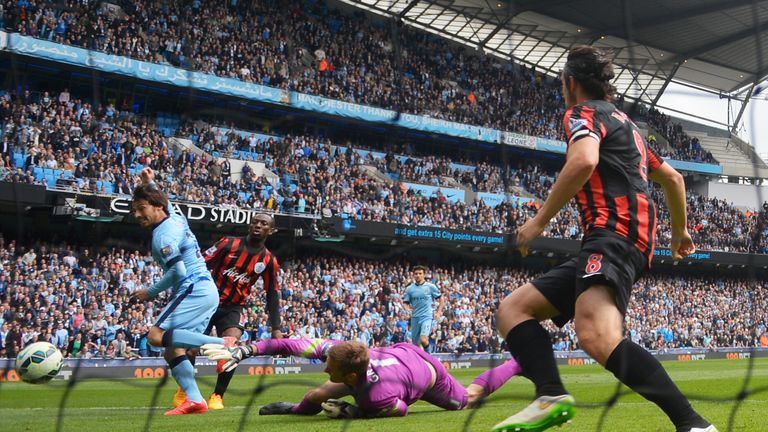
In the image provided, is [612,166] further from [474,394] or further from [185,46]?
[185,46]

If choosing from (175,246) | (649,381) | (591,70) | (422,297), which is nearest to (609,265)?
(649,381)

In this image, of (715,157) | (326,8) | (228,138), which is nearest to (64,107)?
(228,138)

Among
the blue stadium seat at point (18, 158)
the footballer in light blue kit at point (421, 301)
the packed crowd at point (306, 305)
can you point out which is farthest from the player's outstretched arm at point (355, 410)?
the blue stadium seat at point (18, 158)

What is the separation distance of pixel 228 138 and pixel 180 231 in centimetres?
1347

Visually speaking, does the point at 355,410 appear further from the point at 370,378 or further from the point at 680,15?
the point at 680,15

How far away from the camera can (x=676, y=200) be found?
4.22 m

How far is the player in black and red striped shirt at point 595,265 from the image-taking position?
11.2ft

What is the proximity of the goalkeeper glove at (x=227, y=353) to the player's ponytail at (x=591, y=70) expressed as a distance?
9.91 ft

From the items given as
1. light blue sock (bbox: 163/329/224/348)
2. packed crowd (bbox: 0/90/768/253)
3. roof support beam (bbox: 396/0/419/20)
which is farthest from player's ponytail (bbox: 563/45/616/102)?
roof support beam (bbox: 396/0/419/20)

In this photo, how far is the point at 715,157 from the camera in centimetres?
2745

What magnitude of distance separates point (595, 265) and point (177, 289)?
4077 mm

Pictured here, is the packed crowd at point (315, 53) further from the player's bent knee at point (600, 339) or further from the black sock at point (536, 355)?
the player's bent knee at point (600, 339)

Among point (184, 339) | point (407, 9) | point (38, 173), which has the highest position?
point (407, 9)

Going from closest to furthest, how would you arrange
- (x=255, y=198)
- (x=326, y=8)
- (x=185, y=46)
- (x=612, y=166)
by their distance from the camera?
(x=612, y=166), (x=255, y=198), (x=185, y=46), (x=326, y=8)
